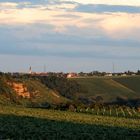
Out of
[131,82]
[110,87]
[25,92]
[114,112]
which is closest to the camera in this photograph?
[114,112]

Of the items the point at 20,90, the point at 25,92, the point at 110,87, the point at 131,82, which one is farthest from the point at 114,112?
the point at 131,82

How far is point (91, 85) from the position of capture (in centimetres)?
16400

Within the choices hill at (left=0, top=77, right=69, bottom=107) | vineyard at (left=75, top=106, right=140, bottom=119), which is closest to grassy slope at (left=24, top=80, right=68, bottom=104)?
hill at (left=0, top=77, right=69, bottom=107)

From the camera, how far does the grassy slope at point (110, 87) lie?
15150 centimetres

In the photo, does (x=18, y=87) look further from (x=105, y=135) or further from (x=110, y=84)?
(x=105, y=135)

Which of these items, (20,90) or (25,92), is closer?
(20,90)

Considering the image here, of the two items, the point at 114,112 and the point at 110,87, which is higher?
the point at 110,87

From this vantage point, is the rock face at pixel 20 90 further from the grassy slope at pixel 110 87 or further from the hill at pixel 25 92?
the grassy slope at pixel 110 87

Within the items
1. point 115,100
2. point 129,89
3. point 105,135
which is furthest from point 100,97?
point 105,135

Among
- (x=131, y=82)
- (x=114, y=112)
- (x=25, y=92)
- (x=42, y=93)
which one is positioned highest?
(x=131, y=82)

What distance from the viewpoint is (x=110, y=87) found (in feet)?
534

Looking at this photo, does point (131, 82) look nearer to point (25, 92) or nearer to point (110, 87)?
point (110, 87)

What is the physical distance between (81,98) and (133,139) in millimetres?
115170

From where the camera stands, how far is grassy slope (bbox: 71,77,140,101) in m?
152
